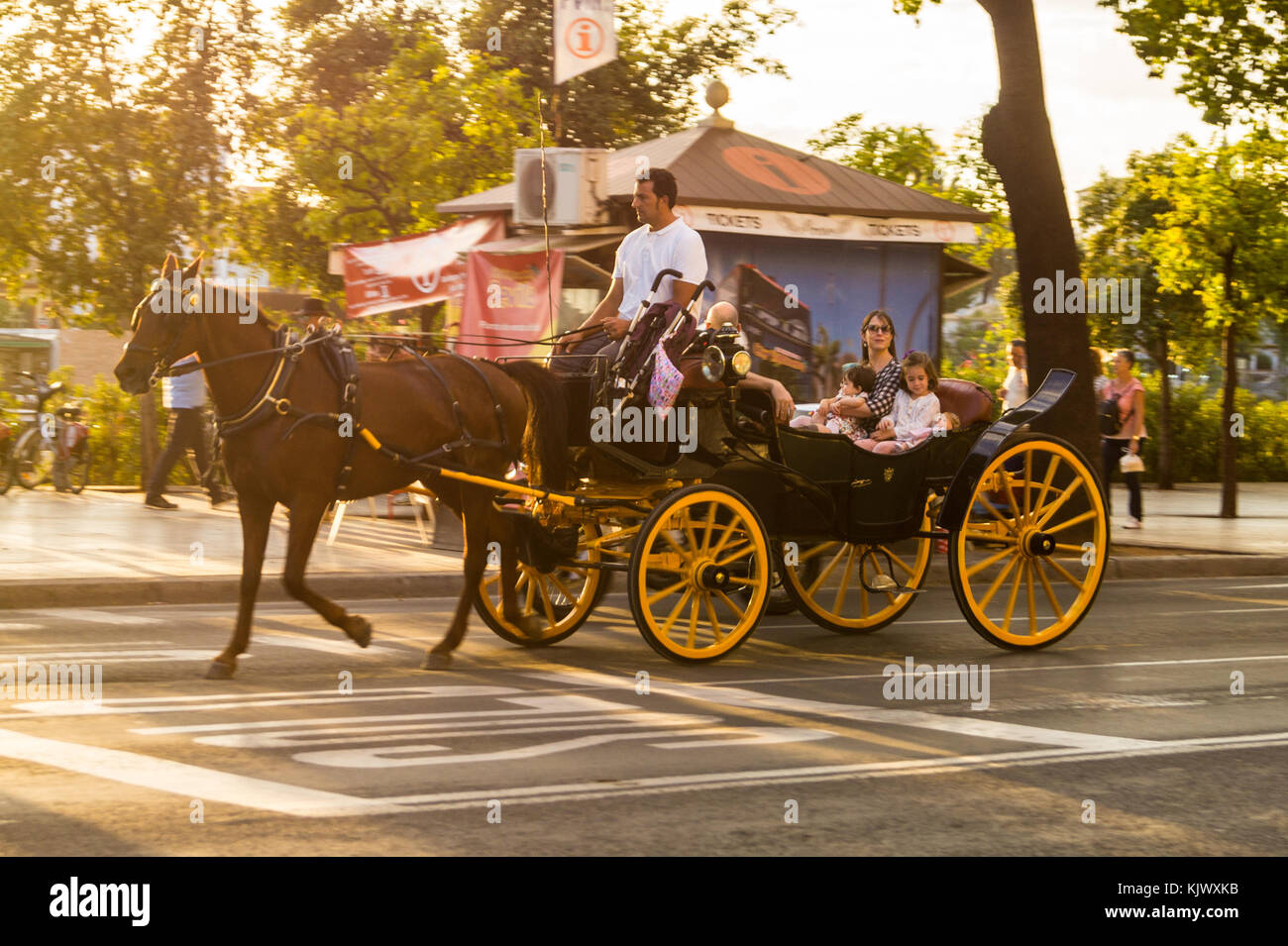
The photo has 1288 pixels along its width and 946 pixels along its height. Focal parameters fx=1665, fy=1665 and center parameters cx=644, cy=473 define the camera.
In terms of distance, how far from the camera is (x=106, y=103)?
2023 centimetres

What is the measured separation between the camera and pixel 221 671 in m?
8.21

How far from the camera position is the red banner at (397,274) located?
54.6 feet

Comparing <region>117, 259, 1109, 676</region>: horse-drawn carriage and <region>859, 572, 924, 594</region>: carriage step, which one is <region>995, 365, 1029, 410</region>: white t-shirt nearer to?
<region>117, 259, 1109, 676</region>: horse-drawn carriage

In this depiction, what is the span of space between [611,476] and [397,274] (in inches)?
320

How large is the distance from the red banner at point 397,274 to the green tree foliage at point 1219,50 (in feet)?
25.8

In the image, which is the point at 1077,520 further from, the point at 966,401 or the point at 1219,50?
the point at 1219,50

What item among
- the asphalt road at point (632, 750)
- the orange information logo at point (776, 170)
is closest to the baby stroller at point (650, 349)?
the asphalt road at point (632, 750)

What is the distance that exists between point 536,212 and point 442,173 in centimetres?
1179

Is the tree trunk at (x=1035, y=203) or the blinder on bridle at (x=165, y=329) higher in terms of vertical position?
the tree trunk at (x=1035, y=203)

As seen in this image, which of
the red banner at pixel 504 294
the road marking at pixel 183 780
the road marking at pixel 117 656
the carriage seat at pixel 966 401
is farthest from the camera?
the red banner at pixel 504 294

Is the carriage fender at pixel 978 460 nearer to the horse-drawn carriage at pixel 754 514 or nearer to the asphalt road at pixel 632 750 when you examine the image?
the horse-drawn carriage at pixel 754 514

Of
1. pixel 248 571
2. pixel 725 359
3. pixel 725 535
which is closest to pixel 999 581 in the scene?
pixel 725 535

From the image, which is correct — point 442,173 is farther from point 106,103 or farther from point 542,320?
point 542,320

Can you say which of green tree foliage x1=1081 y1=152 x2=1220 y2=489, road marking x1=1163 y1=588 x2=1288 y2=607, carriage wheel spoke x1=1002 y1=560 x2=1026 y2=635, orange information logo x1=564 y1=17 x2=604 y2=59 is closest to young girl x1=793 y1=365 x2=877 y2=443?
carriage wheel spoke x1=1002 y1=560 x2=1026 y2=635
